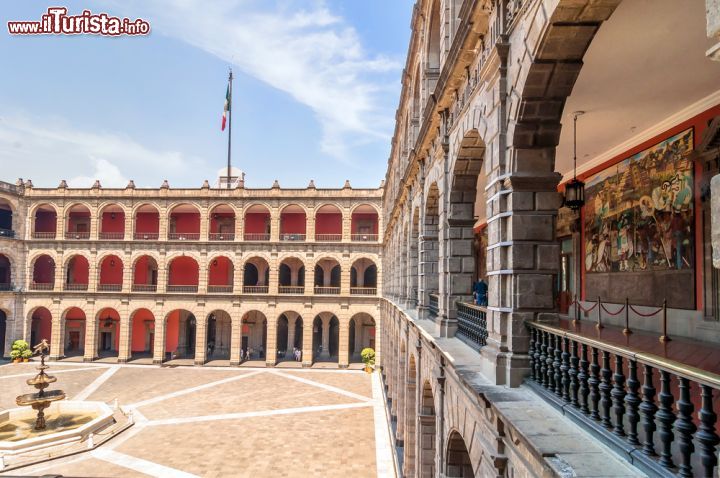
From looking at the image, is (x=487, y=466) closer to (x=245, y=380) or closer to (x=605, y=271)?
(x=605, y=271)

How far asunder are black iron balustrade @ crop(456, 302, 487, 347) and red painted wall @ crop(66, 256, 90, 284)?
1358 inches

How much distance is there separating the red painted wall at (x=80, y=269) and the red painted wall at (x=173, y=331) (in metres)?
7.03

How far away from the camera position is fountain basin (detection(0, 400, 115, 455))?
1588 centimetres

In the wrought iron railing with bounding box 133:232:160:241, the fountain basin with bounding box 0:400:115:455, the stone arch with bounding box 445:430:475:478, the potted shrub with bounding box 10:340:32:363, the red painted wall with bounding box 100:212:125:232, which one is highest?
the red painted wall with bounding box 100:212:125:232

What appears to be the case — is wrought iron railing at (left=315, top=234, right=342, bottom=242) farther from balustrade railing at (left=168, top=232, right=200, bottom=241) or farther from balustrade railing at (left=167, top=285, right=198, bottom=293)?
balustrade railing at (left=167, top=285, right=198, bottom=293)

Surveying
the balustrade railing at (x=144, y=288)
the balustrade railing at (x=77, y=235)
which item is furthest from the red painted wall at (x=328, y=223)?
the balustrade railing at (x=77, y=235)

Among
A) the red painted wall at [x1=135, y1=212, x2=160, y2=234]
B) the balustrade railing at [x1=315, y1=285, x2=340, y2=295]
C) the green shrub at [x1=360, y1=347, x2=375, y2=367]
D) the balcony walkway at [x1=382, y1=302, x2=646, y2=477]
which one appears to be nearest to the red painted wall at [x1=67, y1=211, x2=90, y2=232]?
the red painted wall at [x1=135, y1=212, x2=160, y2=234]

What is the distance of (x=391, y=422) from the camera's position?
17672 millimetres

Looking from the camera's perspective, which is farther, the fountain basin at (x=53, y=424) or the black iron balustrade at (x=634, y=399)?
the fountain basin at (x=53, y=424)

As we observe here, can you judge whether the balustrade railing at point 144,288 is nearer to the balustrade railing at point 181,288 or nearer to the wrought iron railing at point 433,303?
the balustrade railing at point 181,288

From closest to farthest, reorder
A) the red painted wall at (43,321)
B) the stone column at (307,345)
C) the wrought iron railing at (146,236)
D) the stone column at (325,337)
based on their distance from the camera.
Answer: the stone column at (307,345) < the wrought iron railing at (146,236) < the stone column at (325,337) < the red painted wall at (43,321)

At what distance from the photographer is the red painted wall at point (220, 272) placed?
3334 centimetres

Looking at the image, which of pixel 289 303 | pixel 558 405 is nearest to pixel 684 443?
pixel 558 405

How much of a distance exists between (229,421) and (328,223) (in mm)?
17092
